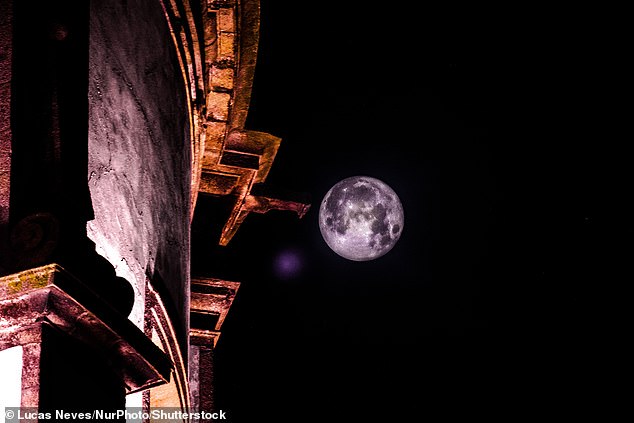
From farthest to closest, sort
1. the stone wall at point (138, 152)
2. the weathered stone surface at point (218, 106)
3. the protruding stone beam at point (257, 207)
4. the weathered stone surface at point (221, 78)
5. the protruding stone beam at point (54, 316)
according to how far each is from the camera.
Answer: the protruding stone beam at point (257, 207), the weathered stone surface at point (218, 106), the weathered stone surface at point (221, 78), the stone wall at point (138, 152), the protruding stone beam at point (54, 316)

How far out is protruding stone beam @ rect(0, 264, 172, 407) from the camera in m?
3.99

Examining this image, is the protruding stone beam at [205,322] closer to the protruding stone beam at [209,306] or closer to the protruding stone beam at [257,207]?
the protruding stone beam at [209,306]

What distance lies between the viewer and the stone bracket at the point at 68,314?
400cm

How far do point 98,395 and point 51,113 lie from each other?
1.32 meters

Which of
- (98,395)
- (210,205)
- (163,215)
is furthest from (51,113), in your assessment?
(210,205)

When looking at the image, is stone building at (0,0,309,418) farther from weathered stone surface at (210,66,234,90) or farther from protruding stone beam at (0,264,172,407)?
weathered stone surface at (210,66,234,90)

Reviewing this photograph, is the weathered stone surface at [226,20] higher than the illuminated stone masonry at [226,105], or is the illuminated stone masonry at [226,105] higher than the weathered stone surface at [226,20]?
the weathered stone surface at [226,20]

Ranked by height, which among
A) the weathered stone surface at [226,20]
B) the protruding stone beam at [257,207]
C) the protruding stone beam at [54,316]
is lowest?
the protruding stone beam at [257,207]

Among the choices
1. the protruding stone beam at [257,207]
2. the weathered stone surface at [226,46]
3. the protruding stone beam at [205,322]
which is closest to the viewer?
the weathered stone surface at [226,46]

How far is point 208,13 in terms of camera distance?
8508 millimetres

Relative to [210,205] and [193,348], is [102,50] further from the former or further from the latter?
[193,348]

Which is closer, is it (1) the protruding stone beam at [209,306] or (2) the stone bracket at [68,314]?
(2) the stone bracket at [68,314]

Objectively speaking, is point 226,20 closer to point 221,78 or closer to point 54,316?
point 221,78

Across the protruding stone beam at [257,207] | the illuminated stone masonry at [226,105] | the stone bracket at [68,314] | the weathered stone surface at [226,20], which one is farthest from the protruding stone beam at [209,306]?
the stone bracket at [68,314]
